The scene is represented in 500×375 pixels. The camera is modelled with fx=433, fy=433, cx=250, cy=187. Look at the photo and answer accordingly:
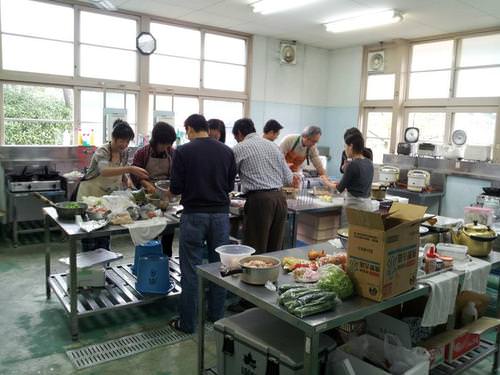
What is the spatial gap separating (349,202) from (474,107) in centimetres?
368

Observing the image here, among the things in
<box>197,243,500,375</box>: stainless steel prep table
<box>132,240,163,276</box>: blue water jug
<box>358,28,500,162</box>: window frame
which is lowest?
<box>132,240,163,276</box>: blue water jug

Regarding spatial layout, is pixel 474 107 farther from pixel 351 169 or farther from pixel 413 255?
pixel 413 255

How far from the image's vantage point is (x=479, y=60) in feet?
20.4

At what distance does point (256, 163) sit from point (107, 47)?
3.85 metres

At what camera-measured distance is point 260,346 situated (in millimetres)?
1851

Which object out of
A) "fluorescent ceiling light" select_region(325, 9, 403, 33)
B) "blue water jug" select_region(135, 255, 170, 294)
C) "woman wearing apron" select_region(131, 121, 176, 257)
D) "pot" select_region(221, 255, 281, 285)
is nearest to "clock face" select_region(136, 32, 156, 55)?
"fluorescent ceiling light" select_region(325, 9, 403, 33)

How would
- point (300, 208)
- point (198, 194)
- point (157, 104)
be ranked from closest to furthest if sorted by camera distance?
point (198, 194) < point (300, 208) < point (157, 104)

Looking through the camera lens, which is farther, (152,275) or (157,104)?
(157,104)

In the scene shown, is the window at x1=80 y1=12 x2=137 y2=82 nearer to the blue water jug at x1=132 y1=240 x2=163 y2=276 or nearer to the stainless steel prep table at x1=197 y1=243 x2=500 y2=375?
the blue water jug at x1=132 y1=240 x2=163 y2=276

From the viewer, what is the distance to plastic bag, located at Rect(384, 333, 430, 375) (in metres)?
2.00

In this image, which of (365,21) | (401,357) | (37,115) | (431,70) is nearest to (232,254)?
(401,357)

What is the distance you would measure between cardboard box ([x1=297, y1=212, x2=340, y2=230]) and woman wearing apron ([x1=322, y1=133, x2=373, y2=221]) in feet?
1.90

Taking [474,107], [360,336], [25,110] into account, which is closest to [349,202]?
[360,336]

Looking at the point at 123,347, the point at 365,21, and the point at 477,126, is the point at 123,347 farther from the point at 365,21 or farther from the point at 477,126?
the point at 477,126
